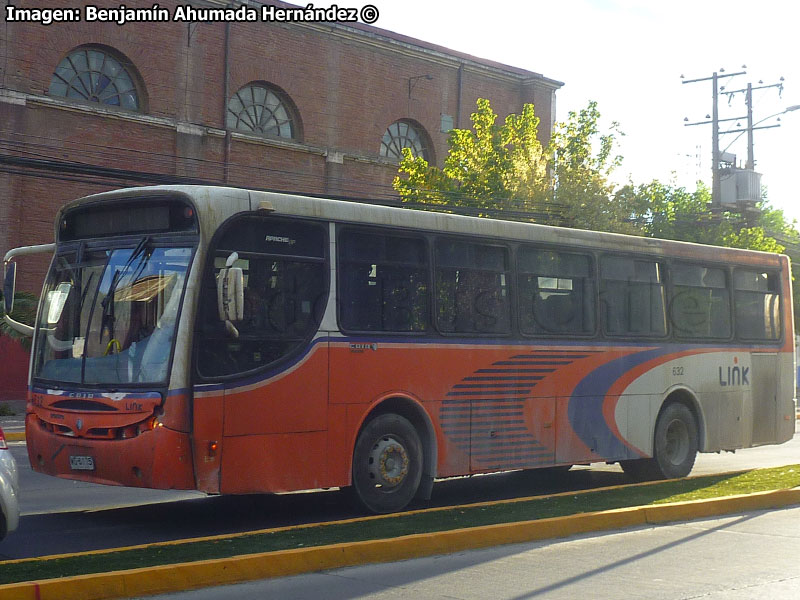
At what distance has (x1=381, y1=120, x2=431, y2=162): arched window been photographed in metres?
40.3

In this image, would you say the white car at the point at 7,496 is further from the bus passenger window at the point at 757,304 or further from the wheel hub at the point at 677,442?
the bus passenger window at the point at 757,304

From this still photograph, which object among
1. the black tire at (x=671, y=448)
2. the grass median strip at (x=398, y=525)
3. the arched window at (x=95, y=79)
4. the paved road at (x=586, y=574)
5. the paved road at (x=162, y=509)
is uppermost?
the arched window at (x=95, y=79)

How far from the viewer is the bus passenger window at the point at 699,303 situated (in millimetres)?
15477

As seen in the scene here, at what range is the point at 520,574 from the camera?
8352 mm

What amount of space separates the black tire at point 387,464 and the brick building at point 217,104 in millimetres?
14684

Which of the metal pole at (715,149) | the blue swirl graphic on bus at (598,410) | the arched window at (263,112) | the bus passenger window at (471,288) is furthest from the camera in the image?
the metal pole at (715,149)

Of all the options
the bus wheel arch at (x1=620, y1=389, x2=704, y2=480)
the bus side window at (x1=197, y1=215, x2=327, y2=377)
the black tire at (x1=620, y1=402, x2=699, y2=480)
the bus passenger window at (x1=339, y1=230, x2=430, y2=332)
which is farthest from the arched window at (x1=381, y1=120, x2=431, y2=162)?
the bus side window at (x1=197, y1=215, x2=327, y2=377)

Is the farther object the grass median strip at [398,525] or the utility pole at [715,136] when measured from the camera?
the utility pole at [715,136]

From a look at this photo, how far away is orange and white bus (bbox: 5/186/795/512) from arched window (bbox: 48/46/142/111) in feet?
70.1

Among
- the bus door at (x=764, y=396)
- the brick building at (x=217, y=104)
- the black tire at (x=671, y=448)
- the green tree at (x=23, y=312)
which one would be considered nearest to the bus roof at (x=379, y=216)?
the bus door at (x=764, y=396)

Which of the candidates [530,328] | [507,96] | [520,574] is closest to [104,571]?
[520,574]

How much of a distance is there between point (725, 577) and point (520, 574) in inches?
61.1

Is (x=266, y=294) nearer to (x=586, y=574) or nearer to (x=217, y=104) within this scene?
(x=586, y=574)

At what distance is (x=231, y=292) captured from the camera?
9.74 m
